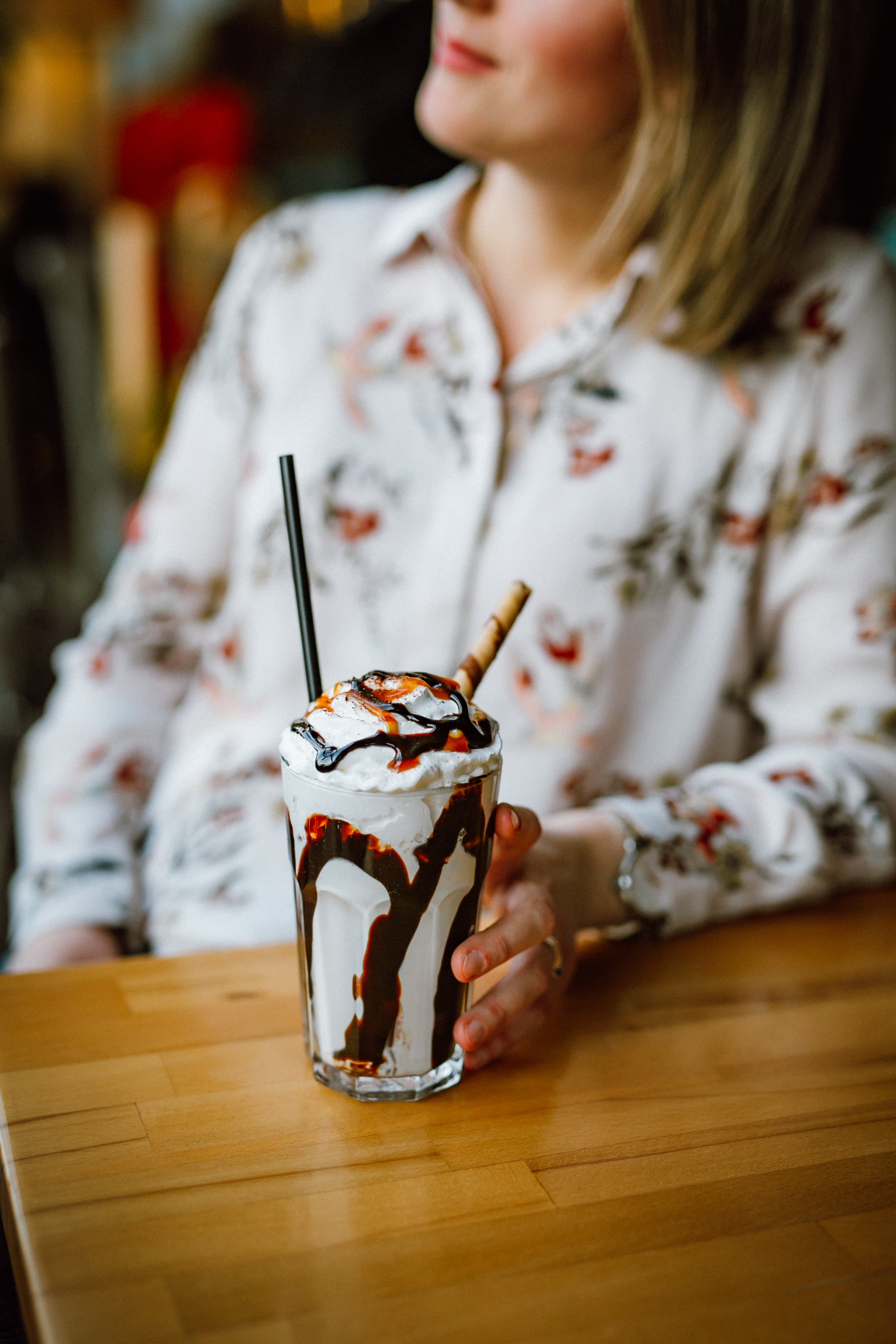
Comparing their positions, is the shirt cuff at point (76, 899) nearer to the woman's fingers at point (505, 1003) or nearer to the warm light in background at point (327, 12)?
the woman's fingers at point (505, 1003)

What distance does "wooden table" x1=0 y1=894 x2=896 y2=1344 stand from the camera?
0.48 meters

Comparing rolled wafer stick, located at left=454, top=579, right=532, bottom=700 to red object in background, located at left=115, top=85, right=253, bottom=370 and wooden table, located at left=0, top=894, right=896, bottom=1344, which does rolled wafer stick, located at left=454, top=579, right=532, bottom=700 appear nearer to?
wooden table, located at left=0, top=894, right=896, bottom=1344

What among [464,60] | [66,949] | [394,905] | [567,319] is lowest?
[66,949]

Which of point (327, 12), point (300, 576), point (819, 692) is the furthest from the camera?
point (327, 12)

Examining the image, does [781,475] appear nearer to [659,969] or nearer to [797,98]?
[797,98]

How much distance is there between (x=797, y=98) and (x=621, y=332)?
0.86 ft

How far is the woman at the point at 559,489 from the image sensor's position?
3.28ft

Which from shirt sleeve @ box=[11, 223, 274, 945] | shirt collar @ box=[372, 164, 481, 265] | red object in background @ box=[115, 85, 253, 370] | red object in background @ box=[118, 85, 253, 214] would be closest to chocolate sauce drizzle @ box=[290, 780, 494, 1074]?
shirt sleeve @ box=[11, 223, 274, 945]

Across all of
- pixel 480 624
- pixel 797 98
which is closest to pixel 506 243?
pixel 797 98

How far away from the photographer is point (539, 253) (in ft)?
3.85

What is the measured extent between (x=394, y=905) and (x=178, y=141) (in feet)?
13.0

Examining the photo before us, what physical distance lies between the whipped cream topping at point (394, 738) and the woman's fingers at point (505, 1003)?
0.49 ft

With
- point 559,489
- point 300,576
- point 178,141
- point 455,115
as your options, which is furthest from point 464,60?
point 178,141

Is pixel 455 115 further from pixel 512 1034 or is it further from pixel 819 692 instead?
pixel 512 1034
